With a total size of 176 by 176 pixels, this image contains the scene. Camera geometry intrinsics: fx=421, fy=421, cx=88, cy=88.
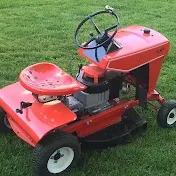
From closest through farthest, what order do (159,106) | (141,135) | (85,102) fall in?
(85,102) < (141,135) < (159,106)

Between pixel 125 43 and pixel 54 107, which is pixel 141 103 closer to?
pixel 125 43

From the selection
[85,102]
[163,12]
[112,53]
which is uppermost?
[112,53]

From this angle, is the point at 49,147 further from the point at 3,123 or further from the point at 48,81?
the point at 3,123

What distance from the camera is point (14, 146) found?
131 inches

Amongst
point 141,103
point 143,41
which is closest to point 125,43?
point 143,41

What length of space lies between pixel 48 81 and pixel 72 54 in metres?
1.88

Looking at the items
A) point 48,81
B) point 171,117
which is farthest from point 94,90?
point 171,117

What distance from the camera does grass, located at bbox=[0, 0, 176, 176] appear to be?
3146 millimetres

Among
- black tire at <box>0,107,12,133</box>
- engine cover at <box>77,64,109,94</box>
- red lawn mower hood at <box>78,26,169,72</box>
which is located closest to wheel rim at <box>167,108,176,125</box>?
red lawn mower hood at <box>78,26,169,72</box>

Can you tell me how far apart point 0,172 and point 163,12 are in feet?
13.9

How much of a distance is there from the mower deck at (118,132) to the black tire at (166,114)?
0.15 metres

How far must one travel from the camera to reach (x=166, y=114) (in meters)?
3.54

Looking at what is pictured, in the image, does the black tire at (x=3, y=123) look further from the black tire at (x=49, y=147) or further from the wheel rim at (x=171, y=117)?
the wheel rim at (x=171, y=117)

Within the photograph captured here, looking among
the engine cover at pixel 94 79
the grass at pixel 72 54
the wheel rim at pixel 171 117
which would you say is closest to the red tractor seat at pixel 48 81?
the engine cover at pixel 94 79
